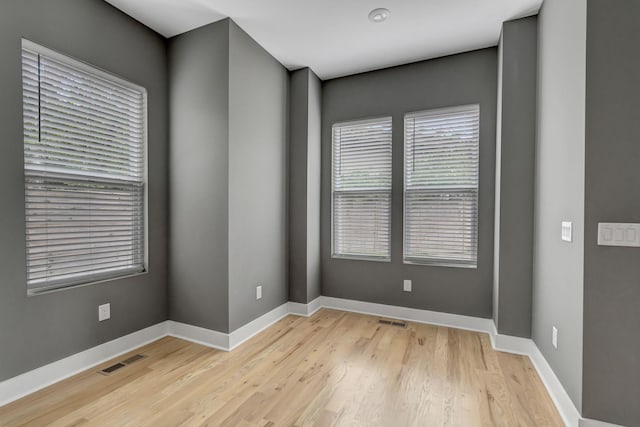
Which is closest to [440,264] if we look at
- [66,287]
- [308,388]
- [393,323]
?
[393,323]

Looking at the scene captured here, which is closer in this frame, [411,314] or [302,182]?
[411,314]

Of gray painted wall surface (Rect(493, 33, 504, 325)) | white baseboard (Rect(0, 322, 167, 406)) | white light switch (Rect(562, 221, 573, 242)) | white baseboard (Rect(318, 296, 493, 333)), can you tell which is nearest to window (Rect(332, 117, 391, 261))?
white baseboard (Rect(318, 296, 493, 333))

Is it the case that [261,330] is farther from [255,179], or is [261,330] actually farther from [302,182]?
[302,182]

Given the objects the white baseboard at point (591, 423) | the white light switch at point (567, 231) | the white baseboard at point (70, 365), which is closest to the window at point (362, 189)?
the white light switch at point (567, 231)

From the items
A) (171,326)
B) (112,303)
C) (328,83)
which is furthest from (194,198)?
(328,83)

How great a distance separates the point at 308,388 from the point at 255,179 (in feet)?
6.17

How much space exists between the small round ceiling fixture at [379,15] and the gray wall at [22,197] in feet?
6.43

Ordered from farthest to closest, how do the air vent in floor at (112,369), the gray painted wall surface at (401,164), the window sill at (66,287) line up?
the gray painted wall surface at (401,164) < the air vent in floor at (112,369) < the window sill at (66,287)

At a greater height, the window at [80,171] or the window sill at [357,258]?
the window at [80,171]

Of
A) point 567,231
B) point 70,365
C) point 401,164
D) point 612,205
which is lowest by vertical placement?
point 70,365

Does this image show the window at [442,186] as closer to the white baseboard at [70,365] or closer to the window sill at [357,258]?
the window sill at [357,258]

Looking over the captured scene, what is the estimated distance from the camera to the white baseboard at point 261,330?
1.81 metres

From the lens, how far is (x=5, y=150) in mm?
1760

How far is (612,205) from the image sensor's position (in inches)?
58.4
